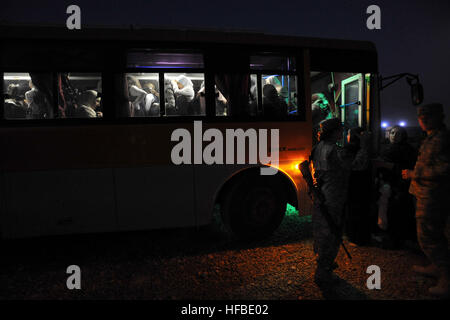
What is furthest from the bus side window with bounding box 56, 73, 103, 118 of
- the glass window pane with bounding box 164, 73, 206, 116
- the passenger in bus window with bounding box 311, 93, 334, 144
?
the passenger in bus window with bounding box 311, 93, 334, 144

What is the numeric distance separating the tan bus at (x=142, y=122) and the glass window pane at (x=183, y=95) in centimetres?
2

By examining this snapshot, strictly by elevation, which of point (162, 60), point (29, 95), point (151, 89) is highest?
point (162, 60)

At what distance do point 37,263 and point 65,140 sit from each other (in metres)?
1.94

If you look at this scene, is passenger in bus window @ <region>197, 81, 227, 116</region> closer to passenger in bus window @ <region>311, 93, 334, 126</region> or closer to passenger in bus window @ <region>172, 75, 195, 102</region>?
passenger in bus window @ <region>172, 75, 195, 102</region>

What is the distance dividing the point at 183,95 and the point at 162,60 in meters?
0.61

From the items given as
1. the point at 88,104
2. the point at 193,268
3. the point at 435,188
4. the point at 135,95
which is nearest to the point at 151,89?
the point at 135,95

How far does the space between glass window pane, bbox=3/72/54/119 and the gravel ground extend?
7.35ft

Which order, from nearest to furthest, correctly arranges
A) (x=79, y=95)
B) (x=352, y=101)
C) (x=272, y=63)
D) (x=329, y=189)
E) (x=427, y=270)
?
1. (x=329, y=189)
2. (x=427, y=270)
3. (x=79, y=95)
4. (x=272, y=63)
5. (x=352, y=101)

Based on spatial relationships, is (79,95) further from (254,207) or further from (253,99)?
(254,207)

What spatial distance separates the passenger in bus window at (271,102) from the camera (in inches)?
163

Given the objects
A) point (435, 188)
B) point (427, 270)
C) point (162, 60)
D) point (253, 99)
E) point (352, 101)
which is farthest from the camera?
point (352, 101)

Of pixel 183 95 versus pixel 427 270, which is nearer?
pixel 427 270

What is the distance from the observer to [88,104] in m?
3.77
